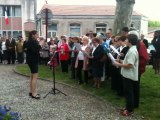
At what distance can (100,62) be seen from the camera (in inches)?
459

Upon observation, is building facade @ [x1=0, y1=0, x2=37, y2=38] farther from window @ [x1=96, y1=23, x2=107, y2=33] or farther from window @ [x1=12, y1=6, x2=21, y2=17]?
window @ [x1=96, y1=23, x2=107, y2=33]

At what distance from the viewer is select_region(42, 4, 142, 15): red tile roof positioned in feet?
139

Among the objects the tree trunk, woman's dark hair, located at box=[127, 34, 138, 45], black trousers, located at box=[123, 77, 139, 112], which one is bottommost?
black trousers, located at box=[123, 77, 139, 112]

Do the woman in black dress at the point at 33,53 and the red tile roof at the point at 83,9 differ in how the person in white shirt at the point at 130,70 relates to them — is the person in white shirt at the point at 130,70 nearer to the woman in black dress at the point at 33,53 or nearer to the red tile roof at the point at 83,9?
the woman in black dress at the point at 33,53

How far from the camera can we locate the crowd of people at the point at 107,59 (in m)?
8.09

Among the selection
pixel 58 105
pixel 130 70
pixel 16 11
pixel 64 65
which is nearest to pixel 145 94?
pixel 130 70

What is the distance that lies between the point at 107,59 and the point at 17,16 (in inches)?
1384

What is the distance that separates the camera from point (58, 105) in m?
9.25

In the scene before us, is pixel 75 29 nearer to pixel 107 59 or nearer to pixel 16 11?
pixel 16 11

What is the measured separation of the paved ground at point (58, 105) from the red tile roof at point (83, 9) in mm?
30847

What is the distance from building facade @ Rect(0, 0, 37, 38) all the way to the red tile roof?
2786mm

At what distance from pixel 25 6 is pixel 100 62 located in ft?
114

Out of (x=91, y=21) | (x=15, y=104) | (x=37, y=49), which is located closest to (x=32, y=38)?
(x=37, y=49)

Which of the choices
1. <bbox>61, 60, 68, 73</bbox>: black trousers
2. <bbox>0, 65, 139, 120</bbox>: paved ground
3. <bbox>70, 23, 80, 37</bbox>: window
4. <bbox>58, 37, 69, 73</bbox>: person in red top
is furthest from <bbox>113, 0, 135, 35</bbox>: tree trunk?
<bbox>70, 23, 80, 37</bbox>: window
